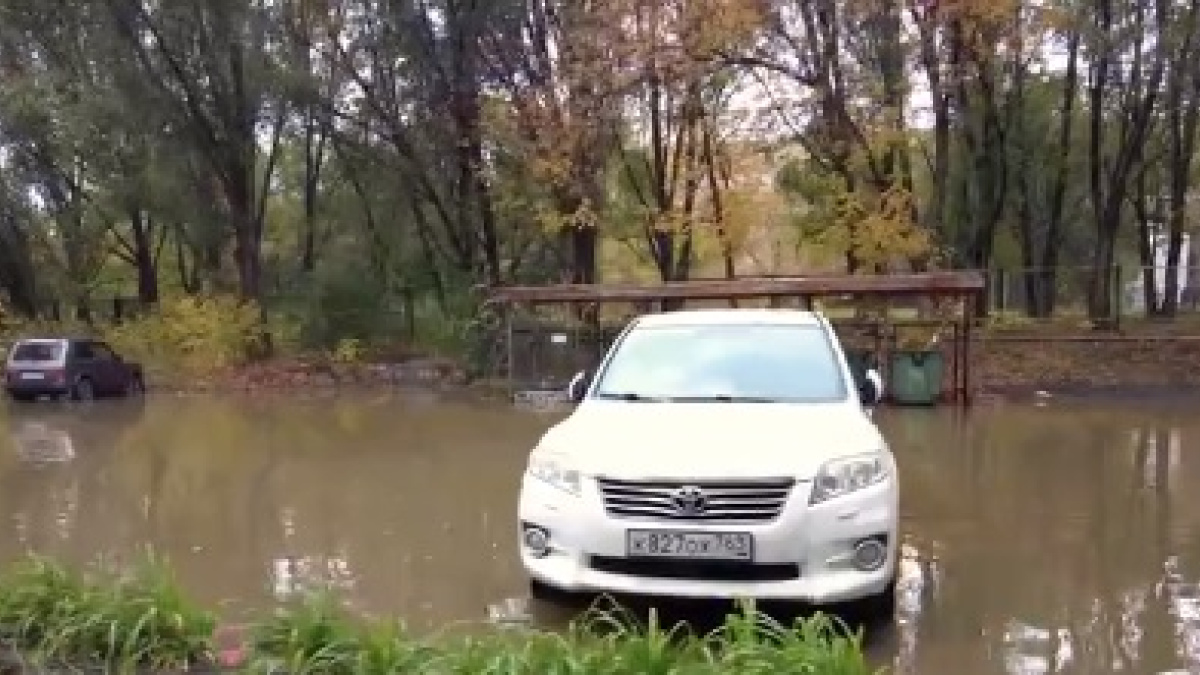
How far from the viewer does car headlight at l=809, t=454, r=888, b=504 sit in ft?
17.7

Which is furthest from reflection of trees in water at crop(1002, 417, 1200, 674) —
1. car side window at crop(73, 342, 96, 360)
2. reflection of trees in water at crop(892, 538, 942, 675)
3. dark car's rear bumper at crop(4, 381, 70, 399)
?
car side window at crop(73, 342, 96, 360)

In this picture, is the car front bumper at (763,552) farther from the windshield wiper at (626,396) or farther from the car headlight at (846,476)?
the windshield wiper at (626,396)

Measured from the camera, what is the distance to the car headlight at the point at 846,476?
5406mm

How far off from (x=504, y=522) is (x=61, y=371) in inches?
651

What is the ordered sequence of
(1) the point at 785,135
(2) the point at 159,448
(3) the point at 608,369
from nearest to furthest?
1. (3) the point at 608,369
2. (2) the point at 159,448
3. (1) the point at 785,135

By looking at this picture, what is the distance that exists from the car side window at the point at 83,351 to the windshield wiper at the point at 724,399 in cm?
1938

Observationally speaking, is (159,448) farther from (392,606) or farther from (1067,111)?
(1067,111)

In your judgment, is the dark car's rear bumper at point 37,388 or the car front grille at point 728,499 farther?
the dark car's rear bumper at point 37,388

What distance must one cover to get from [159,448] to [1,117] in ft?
66.2

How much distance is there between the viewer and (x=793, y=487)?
534 centimetres

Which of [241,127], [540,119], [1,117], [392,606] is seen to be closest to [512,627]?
[392,606]

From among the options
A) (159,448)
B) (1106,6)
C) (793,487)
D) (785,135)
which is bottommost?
(159,448)

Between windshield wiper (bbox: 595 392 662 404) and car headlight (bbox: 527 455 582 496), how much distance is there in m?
0.86

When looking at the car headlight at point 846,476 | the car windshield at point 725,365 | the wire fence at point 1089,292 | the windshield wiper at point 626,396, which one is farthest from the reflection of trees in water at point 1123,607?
the wire fence at point 1089,292
